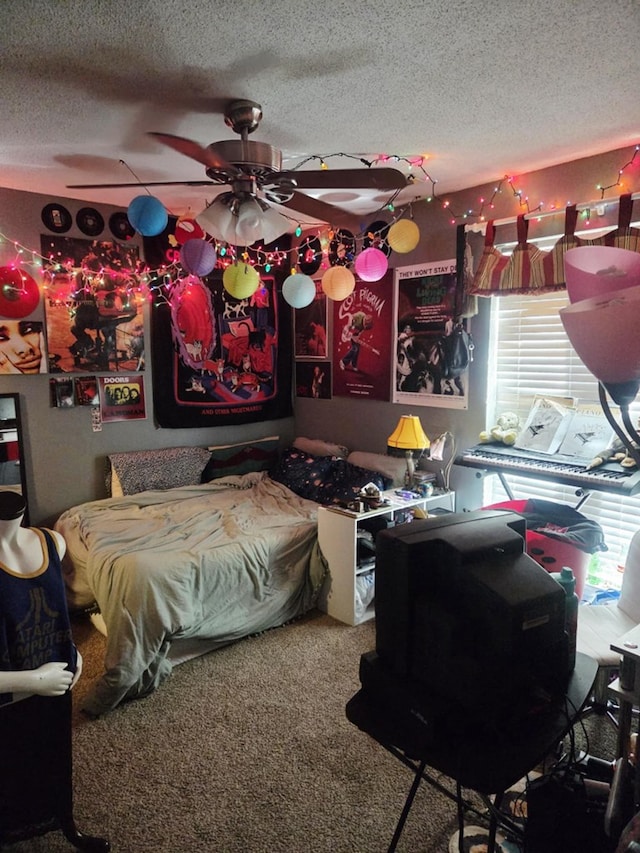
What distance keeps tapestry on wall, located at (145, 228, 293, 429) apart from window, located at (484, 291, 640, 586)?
1859mm

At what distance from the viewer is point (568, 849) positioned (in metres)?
1.45

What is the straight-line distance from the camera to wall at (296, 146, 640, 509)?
278cm

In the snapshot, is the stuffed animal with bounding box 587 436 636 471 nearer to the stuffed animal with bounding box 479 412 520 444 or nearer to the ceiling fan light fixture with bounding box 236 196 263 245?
the stuffed animal with bounding box 479 412 520 444

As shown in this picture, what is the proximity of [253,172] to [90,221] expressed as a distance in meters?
2.06

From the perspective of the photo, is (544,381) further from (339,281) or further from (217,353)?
(217,353)

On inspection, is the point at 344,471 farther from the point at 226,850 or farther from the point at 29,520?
the point at 226,850

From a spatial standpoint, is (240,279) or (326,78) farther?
(240,279)

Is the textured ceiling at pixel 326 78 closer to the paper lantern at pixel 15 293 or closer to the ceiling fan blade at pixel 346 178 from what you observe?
the ceiling fan blade at pixel 346 178

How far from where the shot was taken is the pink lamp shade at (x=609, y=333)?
89cm

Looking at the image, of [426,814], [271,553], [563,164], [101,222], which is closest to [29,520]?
[271,553]

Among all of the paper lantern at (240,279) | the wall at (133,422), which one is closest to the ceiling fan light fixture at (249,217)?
the paper lantern at (240,279)

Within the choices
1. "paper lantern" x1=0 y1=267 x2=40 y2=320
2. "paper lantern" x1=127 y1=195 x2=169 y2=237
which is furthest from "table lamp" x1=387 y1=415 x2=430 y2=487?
"paper lantern" x1=0 y1=267 x2=40 y2=320

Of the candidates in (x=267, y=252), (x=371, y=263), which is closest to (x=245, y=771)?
(x=371, y=263)

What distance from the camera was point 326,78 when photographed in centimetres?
188
